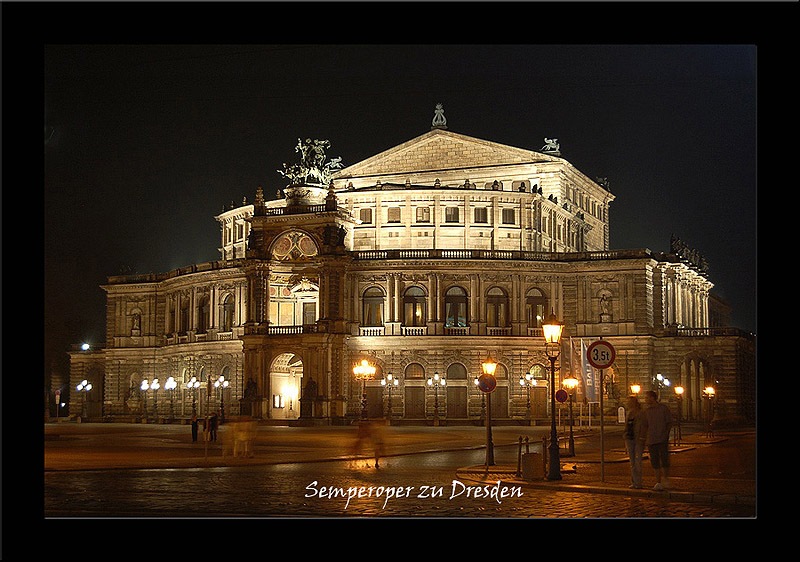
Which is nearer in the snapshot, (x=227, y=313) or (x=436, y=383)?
(x=436, y=383)

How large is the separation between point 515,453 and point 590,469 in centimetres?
899

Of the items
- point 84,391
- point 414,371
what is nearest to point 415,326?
point 414,371

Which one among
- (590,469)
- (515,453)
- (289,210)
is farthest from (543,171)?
(590,469)

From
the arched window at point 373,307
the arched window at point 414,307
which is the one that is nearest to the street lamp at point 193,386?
the arched window at point 373,307

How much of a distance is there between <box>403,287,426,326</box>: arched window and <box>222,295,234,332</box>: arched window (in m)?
12.3

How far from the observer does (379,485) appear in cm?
2614

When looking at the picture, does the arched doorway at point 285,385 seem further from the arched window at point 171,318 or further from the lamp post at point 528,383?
the lamp post at point 528,383

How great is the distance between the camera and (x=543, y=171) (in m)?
91.4

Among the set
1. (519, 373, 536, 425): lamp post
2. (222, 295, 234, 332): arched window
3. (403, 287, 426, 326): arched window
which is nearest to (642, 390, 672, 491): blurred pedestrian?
(519, 373, 536, 425): lamp post

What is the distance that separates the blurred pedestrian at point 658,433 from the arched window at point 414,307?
180ft

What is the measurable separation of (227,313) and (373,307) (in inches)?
426

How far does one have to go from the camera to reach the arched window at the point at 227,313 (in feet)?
275

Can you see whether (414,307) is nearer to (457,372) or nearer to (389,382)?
(457,372)
